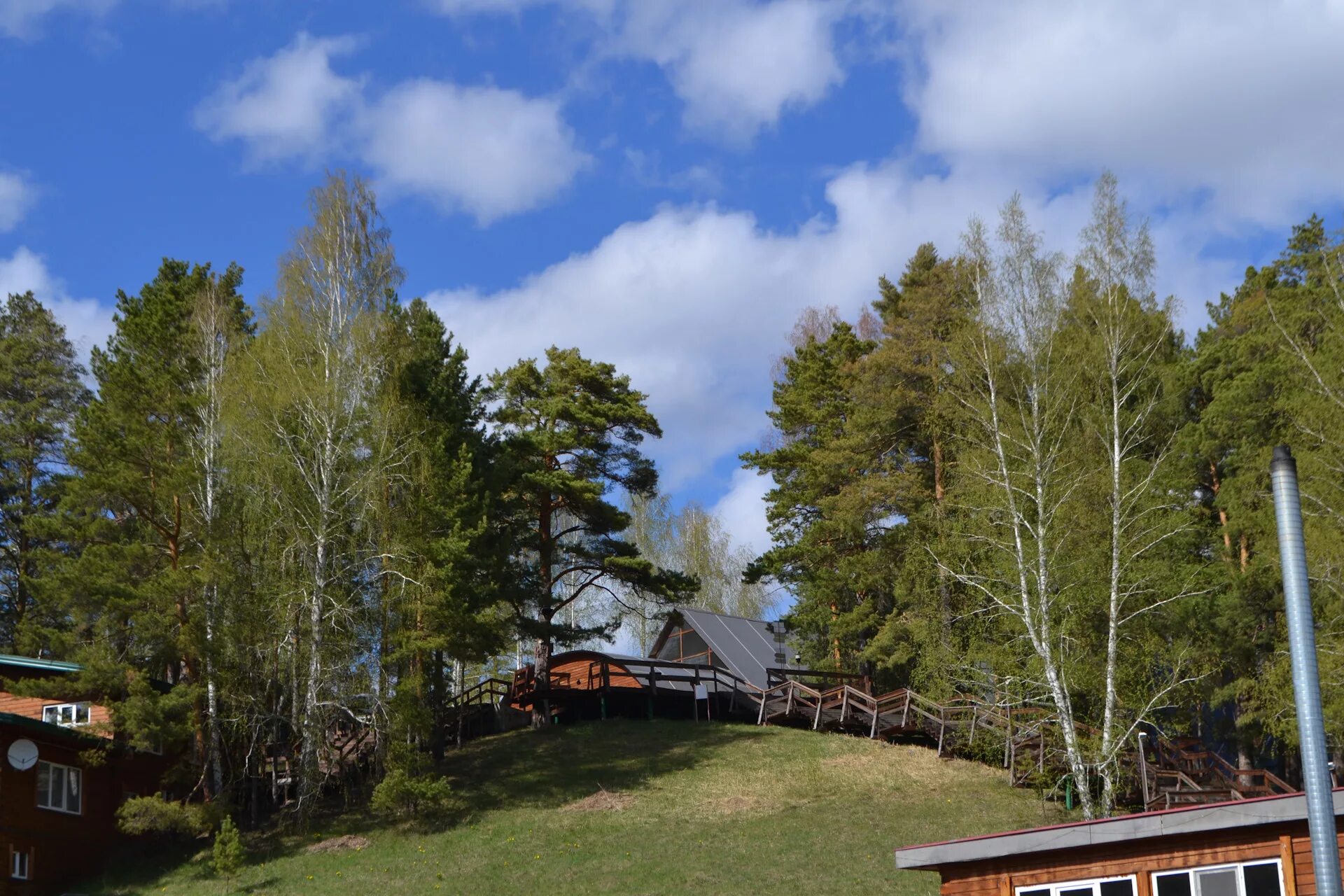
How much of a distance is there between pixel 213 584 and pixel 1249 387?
24.2m

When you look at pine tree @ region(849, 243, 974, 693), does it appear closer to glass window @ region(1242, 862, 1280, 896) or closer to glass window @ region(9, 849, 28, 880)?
glass window @ region(1242, 862, 1280, 896)

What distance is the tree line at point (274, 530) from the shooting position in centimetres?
2548

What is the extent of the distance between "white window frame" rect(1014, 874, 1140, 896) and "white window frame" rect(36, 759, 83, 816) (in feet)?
66.1

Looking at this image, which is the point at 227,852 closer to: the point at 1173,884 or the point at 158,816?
the point at 158,816

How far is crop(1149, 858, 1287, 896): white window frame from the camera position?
12.4 m

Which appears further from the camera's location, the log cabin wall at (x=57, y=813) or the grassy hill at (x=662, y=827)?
the log cabin wall at (x=57, y=813)

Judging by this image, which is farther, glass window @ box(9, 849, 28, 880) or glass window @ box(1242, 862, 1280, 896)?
glass window @ box(9, 849, 28, 880)

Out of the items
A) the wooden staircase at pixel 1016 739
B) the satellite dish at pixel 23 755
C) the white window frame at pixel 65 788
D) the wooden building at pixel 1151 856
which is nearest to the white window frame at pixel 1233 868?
the wooden building at pixel 1151 856

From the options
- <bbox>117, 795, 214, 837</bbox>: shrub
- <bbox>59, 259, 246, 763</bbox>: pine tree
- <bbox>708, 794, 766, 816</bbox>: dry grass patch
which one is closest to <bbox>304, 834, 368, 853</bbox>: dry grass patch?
<bbox>117, 795, 214, 837</bbox>: shrub

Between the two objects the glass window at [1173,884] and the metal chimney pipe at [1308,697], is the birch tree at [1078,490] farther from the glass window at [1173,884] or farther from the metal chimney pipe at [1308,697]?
the metal chimney pipe at [1308,697]

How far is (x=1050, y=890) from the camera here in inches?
529

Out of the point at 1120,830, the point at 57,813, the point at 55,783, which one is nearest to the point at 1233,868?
the point at 1120,830

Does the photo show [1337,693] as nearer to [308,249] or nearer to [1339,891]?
[1339,891]

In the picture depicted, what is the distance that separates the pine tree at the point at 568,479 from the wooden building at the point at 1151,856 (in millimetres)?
21171
